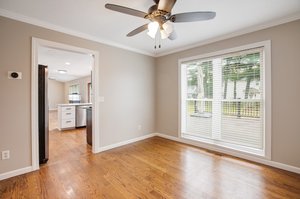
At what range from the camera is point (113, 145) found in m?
3.51

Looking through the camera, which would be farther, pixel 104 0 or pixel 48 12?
pixel 48 12

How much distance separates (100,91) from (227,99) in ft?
9.00

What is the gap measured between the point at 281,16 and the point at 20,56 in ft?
13.4

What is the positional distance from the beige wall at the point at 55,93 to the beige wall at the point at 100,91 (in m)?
10.2

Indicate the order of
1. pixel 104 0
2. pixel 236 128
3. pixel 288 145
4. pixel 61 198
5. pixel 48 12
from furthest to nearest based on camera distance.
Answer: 1. pixel 236 128
2. pixel 288 145
3. pixel 48 12
4. pixel 104 0
5. pixel 61 198

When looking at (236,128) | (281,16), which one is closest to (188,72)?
(236,128)

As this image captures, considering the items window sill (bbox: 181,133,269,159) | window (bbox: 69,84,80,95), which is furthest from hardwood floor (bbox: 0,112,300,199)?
window (bbox: 69,84,80,95)

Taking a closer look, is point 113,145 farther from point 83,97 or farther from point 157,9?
point 83,97

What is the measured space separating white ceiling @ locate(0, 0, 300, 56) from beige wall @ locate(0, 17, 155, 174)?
7.9 inches

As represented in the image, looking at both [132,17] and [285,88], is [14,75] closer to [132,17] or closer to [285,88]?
[132,17]

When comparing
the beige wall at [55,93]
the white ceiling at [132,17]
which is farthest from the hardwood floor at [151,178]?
the beige wall at [55,93]

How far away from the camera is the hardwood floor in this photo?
1.86m

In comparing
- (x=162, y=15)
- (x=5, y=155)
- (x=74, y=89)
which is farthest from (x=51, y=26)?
(x=74, y=89)

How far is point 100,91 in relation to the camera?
3262 millimetres
